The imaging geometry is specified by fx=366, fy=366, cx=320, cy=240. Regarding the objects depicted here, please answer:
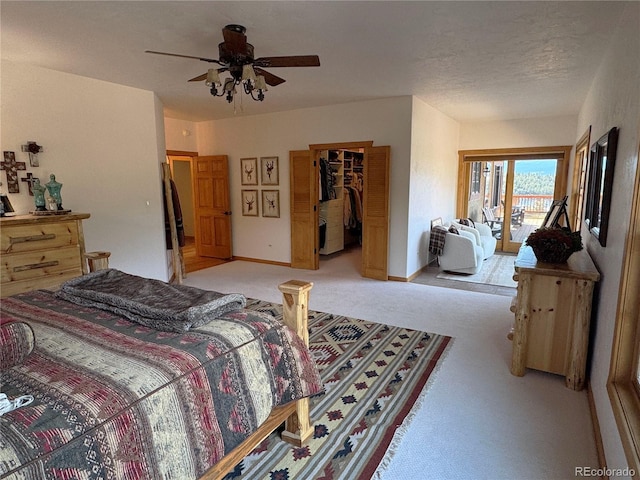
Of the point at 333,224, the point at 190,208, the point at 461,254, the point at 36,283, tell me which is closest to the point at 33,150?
the point at 36,283

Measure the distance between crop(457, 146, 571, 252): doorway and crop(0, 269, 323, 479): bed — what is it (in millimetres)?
6236

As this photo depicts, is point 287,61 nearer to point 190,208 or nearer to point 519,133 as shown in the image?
point 519,133

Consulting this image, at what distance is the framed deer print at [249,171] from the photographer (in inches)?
249

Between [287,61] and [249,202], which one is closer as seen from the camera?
[287,61]

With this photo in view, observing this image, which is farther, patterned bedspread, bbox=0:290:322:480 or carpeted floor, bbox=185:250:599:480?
carpeted floor, bbox=185:250:599:480

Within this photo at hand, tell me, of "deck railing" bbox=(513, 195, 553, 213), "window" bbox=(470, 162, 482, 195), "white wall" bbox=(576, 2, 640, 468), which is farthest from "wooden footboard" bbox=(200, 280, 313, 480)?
"deck railing" bbox=(513, 195, 553, 213)

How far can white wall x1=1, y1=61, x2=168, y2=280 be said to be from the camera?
354 cm

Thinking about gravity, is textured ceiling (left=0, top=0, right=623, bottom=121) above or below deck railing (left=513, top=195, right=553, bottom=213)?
above

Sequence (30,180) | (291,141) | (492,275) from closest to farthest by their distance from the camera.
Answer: (30,180), (492,275), (291,141)

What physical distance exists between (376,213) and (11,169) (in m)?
4.15

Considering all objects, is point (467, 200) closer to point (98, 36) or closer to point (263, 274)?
point (263, 274)

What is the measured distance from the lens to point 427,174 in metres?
5.58

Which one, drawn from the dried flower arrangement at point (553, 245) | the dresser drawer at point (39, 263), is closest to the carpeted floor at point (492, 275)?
the dried flower arrangement at point (553, 245)

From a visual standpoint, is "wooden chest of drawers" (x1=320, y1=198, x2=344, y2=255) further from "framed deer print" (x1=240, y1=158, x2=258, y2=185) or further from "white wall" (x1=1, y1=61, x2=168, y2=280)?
"white wall" (x1=1, y1=61, x2=168, y2=280)
